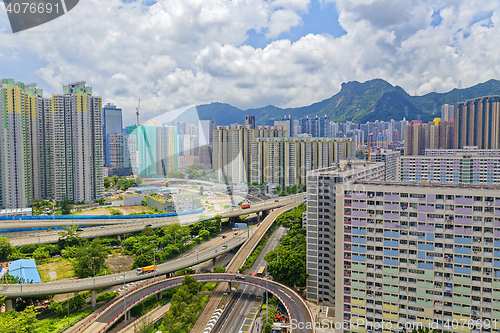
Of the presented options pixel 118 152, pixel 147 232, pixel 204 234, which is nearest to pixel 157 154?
pixel 147 232

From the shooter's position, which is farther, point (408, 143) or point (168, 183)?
point (408, 143)

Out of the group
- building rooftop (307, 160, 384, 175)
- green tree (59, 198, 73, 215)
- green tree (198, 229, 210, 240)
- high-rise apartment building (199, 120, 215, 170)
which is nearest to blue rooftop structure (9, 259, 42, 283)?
green tree (198, 229, 210, 240)

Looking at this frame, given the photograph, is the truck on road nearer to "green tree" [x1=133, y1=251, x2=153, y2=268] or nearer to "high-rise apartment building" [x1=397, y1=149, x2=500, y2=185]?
"green tree" [x1=133, y1=251, x2=153, y2=268]

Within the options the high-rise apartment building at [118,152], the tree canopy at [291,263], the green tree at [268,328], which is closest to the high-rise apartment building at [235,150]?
the tree canopy at [291,263]

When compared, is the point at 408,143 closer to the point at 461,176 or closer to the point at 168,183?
the point at 461,176

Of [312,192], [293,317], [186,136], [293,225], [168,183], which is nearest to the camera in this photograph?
[293,317]

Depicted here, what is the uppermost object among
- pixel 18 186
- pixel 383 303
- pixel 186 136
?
pixel 186 136

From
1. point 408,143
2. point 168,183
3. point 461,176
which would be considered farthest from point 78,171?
point 408,143

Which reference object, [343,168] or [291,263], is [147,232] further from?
[343,168]
